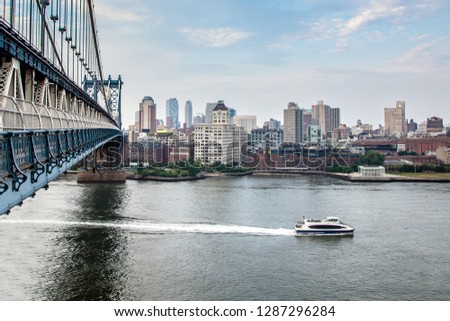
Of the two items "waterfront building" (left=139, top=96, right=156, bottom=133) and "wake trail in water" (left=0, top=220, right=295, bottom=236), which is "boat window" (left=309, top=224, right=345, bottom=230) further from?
"waterfront building" (left=139, top=96, right=156, bottom=133)

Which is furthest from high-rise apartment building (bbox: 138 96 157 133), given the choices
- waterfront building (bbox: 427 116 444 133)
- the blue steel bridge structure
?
the blue steel bridge structure

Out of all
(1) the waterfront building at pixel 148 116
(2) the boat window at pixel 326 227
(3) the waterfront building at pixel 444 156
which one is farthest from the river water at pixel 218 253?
(1) the waterfront building at pixel 148 116

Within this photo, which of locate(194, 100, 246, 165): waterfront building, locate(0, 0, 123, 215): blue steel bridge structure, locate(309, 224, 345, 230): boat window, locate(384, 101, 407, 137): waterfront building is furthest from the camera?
locate(384, 101, 407, 137): waterfront building

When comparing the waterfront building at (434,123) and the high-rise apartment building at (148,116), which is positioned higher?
the high-rise apartment building at (148,116)

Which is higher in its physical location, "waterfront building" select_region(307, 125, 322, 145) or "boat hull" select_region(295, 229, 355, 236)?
"waterfront building" select_region(307, 125, 322, 145)

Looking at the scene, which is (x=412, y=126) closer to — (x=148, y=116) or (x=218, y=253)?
(x=148, y=116)

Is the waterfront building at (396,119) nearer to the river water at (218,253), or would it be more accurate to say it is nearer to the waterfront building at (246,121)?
the waterfront building at (246,121)
